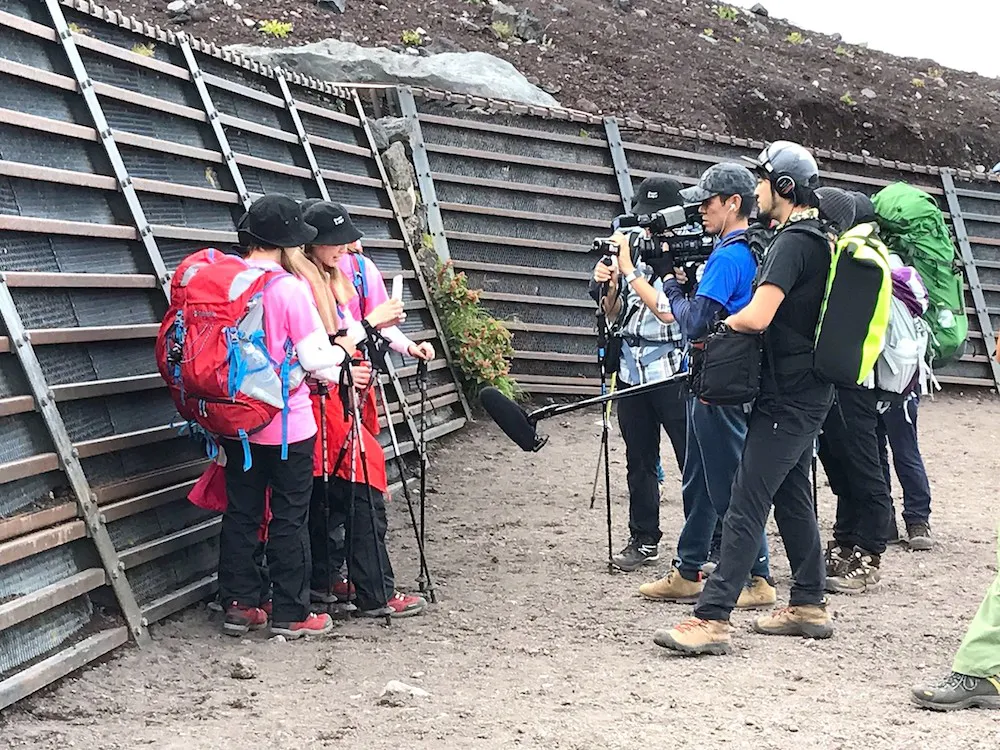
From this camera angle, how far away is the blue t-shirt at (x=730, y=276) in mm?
5934

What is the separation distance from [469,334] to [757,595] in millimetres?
4899

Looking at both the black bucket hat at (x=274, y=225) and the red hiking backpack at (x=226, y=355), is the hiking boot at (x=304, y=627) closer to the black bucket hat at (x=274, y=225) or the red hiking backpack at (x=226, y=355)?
the red hiking backpack at (x=226, y=355)

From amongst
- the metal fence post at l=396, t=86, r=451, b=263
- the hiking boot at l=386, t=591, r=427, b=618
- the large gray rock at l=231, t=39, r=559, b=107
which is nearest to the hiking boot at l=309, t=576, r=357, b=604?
the hiking boot at l=386, t=591, r=427, b=618

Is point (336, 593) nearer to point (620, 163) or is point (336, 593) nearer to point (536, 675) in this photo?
point (536, 675)

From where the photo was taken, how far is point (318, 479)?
626cm

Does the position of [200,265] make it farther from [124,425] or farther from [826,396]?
[826,396]

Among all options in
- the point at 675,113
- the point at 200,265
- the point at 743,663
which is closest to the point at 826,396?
the point at 743,663

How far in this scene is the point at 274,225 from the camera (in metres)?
5.82

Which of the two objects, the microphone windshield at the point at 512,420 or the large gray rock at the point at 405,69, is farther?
the large gray rock at the point at 405,69

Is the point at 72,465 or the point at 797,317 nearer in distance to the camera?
the point at 72,465

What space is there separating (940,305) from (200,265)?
5119mm

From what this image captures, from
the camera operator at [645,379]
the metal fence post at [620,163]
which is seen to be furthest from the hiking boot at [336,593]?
the metal fence post at [620,163]

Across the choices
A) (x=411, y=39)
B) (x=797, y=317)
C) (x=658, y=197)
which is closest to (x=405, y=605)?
(x=797, y=317)

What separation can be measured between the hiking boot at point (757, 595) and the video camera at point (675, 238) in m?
1.80
